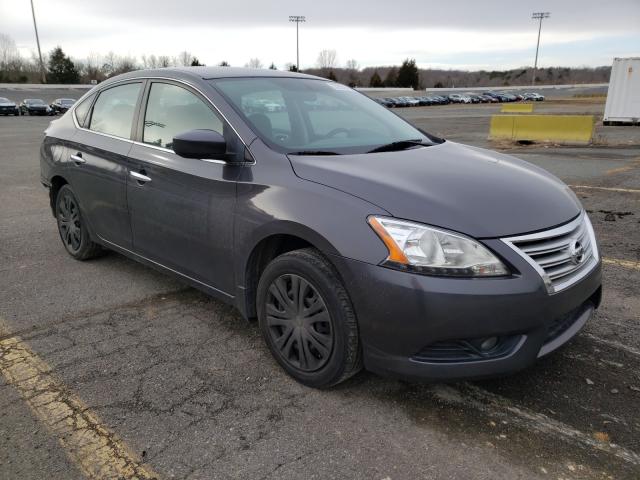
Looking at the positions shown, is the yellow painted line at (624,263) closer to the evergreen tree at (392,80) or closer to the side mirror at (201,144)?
the side mirror at (201,144)

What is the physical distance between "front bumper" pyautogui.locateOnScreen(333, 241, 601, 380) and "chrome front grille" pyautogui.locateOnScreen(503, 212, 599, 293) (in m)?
0.05

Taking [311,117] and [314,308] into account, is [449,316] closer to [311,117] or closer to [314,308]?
[314,308]

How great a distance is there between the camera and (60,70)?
75375 millimetres

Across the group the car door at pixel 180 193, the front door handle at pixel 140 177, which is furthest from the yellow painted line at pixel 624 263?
the front door handle at pixel 140 177

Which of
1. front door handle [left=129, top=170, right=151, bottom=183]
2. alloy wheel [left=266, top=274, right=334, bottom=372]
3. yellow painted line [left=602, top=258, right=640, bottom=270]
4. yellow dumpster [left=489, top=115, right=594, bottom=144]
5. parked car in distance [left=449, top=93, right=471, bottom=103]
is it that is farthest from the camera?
parked car in distance [left=449, top=93, right=471, bottom=103]

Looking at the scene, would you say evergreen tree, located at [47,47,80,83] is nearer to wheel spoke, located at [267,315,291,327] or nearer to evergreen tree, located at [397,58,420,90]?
evergreen tree, located at [397,58,420,90]

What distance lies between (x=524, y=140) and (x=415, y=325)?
14.8 meters

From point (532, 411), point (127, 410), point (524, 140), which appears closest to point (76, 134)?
point (127, 410)

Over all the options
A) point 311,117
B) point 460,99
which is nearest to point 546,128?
point 311,117

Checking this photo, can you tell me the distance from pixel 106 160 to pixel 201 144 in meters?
1.45

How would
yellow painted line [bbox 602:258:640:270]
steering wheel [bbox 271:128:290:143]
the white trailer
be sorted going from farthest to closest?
the white trailer, yellow painted line [bbox 602:258:640:270], steering wheel [bbox 271:128:290:143]

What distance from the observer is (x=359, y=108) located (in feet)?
12.7

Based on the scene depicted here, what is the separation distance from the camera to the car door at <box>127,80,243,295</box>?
3.11 m

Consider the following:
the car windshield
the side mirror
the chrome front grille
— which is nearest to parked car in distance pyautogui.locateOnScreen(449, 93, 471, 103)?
the car windshield
